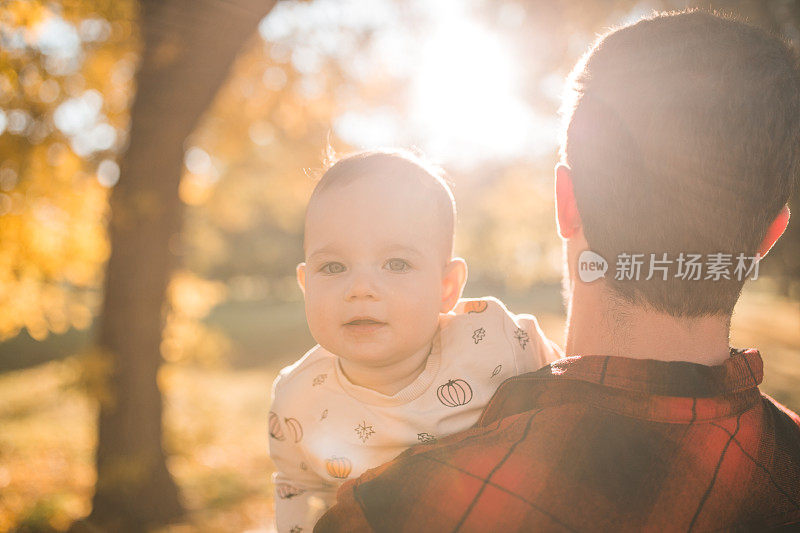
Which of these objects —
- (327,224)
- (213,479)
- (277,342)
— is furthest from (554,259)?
(277,342)

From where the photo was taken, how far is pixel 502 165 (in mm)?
7383

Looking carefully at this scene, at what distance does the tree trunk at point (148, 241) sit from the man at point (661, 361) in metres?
3.56

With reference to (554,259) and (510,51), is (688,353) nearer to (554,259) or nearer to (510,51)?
(510,51)

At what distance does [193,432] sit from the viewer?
963 cm

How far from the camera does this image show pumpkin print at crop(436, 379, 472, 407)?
165 centimetres

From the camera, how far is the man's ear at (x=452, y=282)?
1.92 meters

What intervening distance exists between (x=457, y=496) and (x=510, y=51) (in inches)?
223

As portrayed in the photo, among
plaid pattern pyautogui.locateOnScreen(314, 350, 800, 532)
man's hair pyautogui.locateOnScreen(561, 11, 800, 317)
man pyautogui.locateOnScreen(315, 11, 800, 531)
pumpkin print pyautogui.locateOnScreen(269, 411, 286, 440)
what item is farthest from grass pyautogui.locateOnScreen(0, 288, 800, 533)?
man's hair pyautogui.locateOnScreen(561, 11, 800, 317)

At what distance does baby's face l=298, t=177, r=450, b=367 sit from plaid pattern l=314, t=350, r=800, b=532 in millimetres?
461

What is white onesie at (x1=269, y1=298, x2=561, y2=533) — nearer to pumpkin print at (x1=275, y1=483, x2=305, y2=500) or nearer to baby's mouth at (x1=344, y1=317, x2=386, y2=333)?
pumpkin print at (x1=275, y1=483, x2=305, y2=500)

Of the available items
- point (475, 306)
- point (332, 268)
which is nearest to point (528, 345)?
point (475, 306)

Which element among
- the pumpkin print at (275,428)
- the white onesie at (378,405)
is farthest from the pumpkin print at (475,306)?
the pumpkin print at (275,428)

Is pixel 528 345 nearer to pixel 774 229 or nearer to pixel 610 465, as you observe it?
pixel 610 465

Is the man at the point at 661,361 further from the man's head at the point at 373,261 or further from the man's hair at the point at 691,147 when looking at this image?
the man's head at the point at 373,261
